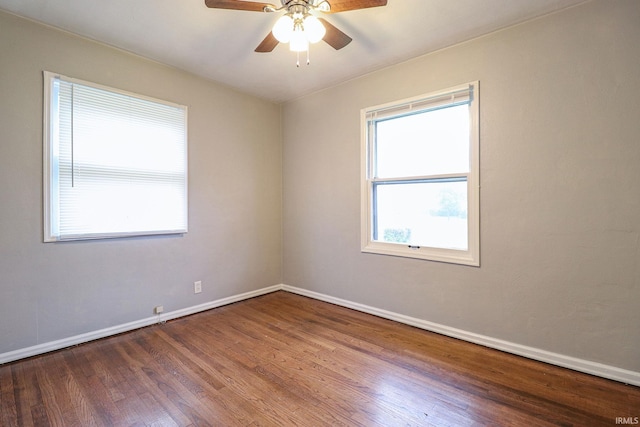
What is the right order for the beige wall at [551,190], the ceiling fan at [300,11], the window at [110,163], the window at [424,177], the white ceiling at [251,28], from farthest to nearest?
the window at [424,177] < the window at [110,163] < the white ceiling at [251,28] < the beige wall at [551,190] < the ceiling fan at [300,11]

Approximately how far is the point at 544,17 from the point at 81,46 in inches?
147

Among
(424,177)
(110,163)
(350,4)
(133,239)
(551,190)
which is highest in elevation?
(350,4)

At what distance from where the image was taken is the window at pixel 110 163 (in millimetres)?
2318

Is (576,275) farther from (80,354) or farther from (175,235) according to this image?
(80,354)

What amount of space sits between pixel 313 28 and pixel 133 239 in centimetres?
243

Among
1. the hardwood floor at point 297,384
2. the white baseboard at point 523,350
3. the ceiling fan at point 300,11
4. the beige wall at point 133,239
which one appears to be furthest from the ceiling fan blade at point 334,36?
the white baseboard at point 523,350

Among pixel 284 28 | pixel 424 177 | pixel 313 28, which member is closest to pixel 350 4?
pixel 313 28

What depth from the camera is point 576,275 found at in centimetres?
205

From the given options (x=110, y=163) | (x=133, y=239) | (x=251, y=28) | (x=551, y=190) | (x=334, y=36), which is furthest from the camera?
(x=133, y=239)

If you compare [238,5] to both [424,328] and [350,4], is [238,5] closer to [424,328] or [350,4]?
[350,4]

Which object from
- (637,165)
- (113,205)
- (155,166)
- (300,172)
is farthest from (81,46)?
(637,165)

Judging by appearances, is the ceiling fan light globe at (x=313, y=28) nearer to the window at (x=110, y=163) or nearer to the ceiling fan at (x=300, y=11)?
the ceiling fan at (x=300, y=11)

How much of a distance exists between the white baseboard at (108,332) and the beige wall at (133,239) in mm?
41

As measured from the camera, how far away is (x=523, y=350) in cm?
223
